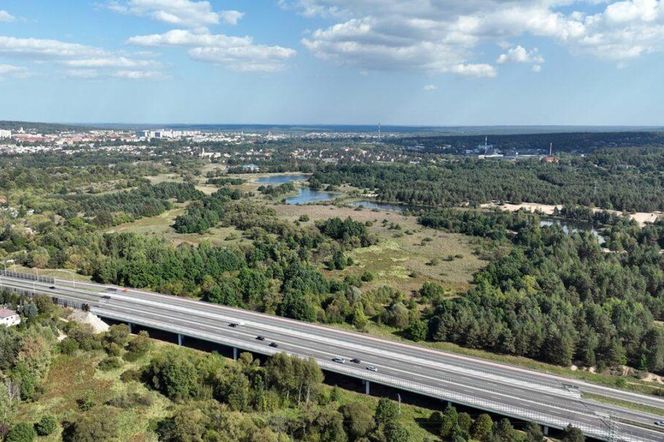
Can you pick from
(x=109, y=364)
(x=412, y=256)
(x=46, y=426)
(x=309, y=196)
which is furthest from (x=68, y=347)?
(x=309, y=196)

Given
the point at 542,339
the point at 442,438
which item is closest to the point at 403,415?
the point at 442,438

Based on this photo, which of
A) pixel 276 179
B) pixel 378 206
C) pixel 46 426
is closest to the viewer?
pixel 46 426

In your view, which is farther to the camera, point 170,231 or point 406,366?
point 170,231

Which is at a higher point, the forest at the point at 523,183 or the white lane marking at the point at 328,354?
the forest at the point at 523,183

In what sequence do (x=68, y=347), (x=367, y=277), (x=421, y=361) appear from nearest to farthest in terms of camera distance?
1. (x=421, y=361)
2. (x=68, y=347)
3. (x=367, y=277)

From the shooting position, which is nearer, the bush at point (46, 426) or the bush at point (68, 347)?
the bush at point (46, 426)

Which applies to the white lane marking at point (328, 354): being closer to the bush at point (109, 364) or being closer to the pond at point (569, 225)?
the bush at point (109, 364)

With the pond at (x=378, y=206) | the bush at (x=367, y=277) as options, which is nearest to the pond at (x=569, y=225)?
the pond at (x=378, y=206)

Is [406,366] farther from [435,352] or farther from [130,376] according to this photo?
[130,376]

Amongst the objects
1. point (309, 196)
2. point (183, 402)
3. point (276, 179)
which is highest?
point (276, 179)
